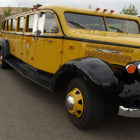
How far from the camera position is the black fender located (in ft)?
7.50

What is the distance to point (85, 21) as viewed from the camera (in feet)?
11.8

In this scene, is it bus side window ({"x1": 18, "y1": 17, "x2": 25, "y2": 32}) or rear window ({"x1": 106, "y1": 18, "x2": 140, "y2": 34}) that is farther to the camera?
bus side window ({"x1": 18, "y1": 17, "x2": 25, "y2": 32})

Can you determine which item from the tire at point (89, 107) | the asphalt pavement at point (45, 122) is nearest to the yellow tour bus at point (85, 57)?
the tire at point (89, 107)

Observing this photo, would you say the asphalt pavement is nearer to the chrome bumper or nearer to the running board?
the running board

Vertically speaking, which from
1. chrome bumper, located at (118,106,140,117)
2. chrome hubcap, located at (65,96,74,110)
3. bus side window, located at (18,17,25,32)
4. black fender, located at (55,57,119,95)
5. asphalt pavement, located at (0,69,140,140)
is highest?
bus side window, located at (18,17,25,32)

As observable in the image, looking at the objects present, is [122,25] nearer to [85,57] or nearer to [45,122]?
[85,57]

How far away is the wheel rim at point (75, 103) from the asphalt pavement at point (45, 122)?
Answer: 0.25 m

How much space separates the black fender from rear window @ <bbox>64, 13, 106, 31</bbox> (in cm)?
110

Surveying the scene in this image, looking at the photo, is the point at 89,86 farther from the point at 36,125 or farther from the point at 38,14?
the point at 38,14

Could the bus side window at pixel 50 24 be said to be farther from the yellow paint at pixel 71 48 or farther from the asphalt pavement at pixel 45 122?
the asphalt pavement at pixel 45 122

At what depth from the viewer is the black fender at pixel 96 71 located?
2.29 m

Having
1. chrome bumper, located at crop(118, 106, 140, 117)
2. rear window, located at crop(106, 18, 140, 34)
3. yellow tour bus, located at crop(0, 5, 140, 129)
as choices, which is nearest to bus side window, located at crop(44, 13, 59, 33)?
yellow tour bus, located at crop(0, 5, 140, 129)

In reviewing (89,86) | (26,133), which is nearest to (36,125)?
(26,133)

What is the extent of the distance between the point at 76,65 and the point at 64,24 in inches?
43.8
